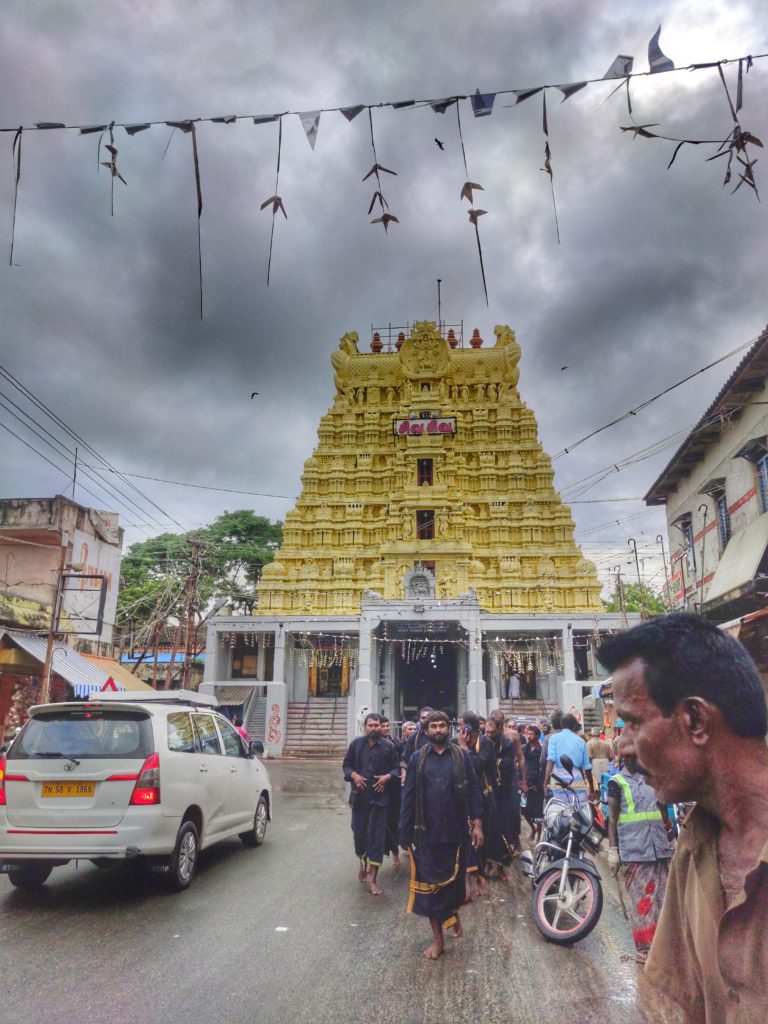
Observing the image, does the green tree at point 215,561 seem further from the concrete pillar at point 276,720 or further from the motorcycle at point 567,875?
the motorcycle at point 567,875

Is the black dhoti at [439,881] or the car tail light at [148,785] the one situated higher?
the car tail light at [148,785]

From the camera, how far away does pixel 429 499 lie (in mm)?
33250

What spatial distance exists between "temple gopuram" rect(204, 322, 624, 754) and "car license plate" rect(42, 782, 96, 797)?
20865 millimetres

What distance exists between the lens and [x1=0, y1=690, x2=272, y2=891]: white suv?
19.5 feet

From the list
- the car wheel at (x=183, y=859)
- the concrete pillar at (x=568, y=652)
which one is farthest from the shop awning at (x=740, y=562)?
the concrete pillar at (x=568, y=652)

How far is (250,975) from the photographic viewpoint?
173 inches

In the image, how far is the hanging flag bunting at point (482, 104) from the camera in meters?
6.02

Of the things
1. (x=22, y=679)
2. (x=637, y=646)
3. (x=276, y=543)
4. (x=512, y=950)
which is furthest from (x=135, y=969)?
(x=276, y=543)

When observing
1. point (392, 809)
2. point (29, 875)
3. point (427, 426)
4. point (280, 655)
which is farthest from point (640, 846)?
point (427, 426)

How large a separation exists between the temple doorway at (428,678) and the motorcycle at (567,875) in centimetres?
2638

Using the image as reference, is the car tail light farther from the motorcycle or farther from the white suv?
the motorcycle

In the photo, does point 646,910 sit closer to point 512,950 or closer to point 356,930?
point 512,950

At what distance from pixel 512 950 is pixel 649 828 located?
135 centimetres

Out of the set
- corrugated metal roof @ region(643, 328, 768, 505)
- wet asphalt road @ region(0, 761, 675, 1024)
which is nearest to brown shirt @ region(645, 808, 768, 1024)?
wet asphalt road @ region(0, 761, 675, 1024)
